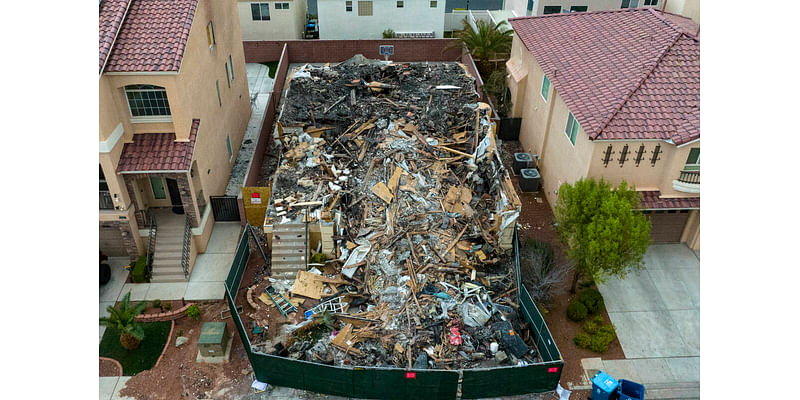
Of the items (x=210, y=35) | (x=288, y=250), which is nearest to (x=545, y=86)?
(x=288, y=250)

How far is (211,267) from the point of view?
21.5 m

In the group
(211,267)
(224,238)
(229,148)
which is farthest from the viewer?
(229,148)

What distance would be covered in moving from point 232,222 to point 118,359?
7.40 metres

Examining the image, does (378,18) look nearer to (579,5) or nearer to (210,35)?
(579,5)

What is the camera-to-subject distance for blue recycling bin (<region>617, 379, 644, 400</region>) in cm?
1622

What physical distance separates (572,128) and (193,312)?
16.6 m

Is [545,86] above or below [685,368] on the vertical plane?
above

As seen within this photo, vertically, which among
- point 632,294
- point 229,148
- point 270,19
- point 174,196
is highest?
point 270,19

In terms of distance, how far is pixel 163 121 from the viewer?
784 inches

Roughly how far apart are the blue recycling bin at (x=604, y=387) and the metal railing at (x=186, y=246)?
49.5ft

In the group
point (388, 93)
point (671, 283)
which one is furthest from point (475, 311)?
point (388, 93)

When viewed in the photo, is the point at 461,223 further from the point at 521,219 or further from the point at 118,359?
the point at 118,359

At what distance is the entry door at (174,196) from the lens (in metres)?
21.7

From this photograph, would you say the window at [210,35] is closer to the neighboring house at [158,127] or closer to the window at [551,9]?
the neighboring house at [158,127]
